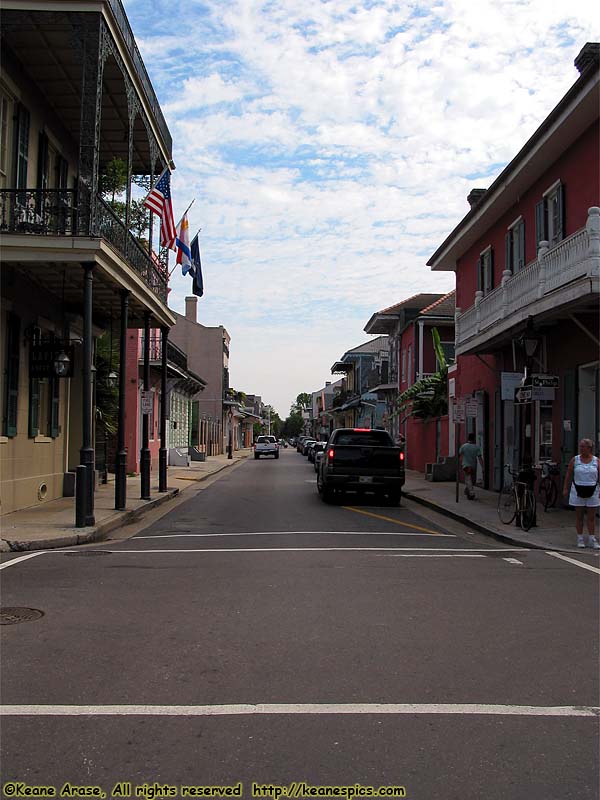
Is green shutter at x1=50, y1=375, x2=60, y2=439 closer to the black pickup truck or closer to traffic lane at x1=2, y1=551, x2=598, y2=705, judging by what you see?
the black pickup truck

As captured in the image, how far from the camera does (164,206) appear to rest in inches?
717

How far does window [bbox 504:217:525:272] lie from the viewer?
19375 mm

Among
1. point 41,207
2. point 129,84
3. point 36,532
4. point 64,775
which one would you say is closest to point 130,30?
point 129,84

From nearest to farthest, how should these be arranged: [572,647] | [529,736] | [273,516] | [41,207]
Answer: [529,736] → [572,647] → [41,207] → [273,516]

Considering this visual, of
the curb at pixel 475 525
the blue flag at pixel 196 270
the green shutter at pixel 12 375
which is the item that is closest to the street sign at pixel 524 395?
the curb at pixel 475 525

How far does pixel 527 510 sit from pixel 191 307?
5777 centimetres

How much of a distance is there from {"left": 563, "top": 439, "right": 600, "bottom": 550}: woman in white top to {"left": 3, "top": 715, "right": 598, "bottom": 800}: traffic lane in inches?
294

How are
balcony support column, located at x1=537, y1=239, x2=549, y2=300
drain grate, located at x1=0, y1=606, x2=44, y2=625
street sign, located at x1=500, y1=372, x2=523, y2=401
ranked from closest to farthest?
drain grate, located at x1=0, y1=606, x2=44, y2=625 → street sign, located at x1=500, y1=372, x2=523, y2=401 → balcony support column, located at x1=537, y1=239, x2=549, y2=300

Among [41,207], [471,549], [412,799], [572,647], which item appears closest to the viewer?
[412,799]

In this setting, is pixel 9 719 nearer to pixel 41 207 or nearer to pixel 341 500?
pixel 41 207

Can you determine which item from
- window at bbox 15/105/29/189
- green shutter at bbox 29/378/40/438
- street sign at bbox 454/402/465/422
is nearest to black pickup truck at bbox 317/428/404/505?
street sign at bbox 454/402/465/422

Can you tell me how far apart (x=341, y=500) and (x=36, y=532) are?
998 cm

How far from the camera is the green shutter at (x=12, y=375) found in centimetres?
1429

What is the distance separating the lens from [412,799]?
3.71 meters
